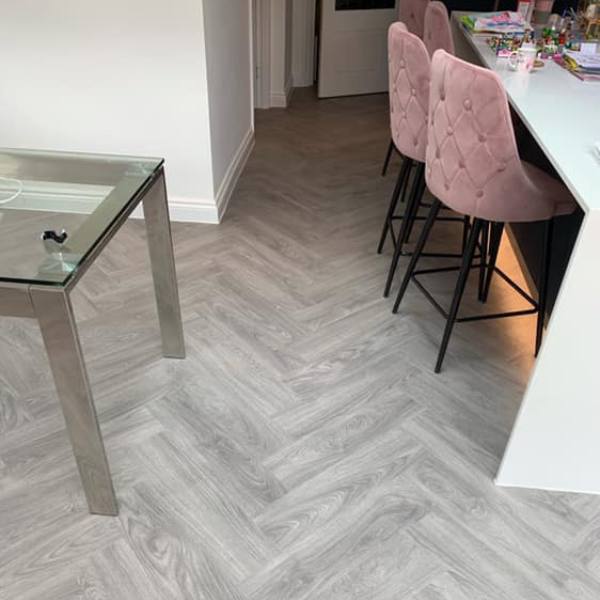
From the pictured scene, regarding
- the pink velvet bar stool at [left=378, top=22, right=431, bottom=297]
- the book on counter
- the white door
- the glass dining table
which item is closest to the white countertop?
the book on counter

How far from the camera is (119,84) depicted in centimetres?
301

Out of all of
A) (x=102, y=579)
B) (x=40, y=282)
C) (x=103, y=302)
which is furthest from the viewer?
(x=103, y=302)

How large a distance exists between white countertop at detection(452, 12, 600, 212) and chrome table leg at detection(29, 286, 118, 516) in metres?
1.24

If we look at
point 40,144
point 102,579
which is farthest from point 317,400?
point 40,144

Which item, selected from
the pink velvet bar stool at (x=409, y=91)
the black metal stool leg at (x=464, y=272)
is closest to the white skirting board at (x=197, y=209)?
the pink velvet bar stool at (x=409, y=91)

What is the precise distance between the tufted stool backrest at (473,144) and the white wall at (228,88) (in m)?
1.40

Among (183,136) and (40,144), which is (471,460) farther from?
(40,144)

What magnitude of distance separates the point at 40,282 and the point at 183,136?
1902 mm

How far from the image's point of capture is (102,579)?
5.30 ft

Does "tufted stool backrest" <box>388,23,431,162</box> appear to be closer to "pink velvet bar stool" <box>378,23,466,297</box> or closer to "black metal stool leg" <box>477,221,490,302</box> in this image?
"pink velvet bar stool" <box>378,23,466,297</box>

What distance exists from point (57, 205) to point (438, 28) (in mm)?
1979

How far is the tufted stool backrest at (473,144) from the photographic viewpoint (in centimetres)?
180

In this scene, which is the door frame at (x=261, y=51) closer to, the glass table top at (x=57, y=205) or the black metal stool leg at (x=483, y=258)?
the black metal stool leg at (x=483, y=258)

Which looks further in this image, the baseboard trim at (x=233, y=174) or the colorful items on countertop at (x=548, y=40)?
the baseboard trim at (x=233, y=174)
